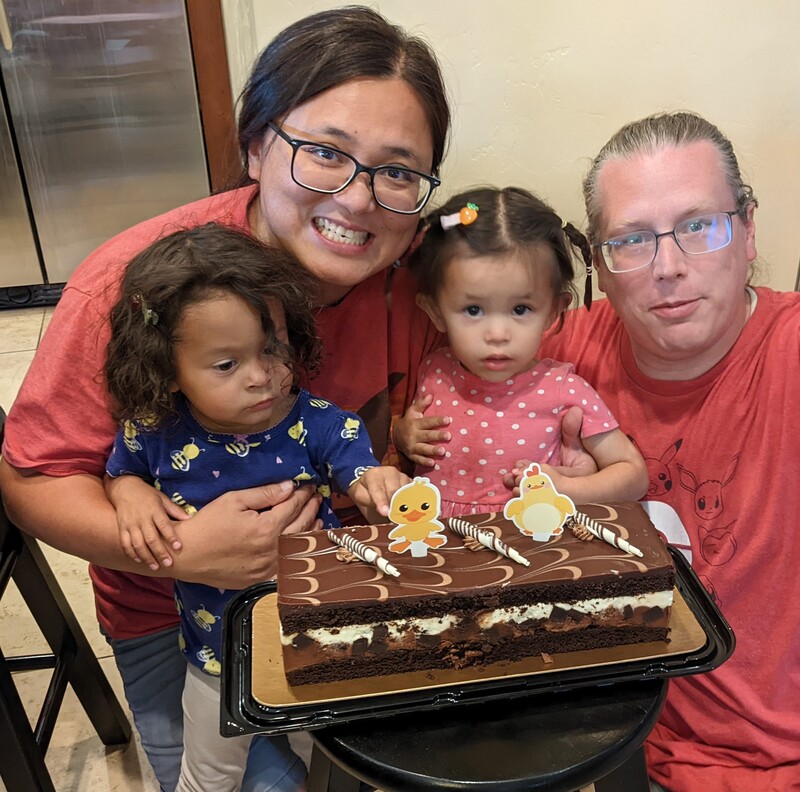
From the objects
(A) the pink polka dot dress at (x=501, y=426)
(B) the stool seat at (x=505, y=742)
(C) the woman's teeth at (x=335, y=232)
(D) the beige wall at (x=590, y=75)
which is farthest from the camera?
(D) the beige wall at (x=590, y=75)

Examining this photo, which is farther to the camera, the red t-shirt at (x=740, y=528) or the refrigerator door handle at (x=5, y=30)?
the refrigerator door handle at (x=5, y=30)

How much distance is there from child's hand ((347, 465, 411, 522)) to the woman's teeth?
0.40 metres

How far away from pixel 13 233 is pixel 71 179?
0.41 meters

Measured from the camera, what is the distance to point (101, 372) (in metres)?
1.29

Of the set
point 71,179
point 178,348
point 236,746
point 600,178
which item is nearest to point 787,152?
point 600,178

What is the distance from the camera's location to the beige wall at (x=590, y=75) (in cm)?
232

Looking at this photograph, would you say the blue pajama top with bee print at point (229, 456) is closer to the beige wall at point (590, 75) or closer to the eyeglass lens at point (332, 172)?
the eyeglass lens at point (332, 172)

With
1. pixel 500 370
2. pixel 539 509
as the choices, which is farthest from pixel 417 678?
pixel 500 370

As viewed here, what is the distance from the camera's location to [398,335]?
1581mm

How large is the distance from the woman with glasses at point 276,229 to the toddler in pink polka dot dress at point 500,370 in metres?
0.11

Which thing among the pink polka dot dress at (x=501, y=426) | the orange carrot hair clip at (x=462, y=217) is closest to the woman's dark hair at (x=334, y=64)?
the orange carrot hair clip at (x=462, y=217)

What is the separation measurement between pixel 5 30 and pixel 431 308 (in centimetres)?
297

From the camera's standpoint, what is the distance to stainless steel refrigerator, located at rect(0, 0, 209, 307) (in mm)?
3432

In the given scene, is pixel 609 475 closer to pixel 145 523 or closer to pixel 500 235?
pixel 500 235
